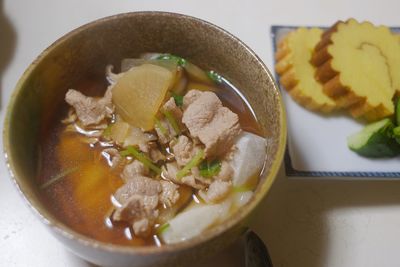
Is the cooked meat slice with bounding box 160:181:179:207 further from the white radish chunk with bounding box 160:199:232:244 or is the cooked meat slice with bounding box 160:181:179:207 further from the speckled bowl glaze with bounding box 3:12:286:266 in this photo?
the speckled bowl glaze with bounding box 3:12:286:266

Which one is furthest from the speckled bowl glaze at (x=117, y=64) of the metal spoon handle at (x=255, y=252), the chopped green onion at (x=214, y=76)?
the metal spoon handle at (x=255, y=252)

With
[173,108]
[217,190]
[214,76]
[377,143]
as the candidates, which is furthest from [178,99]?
[377,143]

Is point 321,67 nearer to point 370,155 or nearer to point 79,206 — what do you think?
point 370,155

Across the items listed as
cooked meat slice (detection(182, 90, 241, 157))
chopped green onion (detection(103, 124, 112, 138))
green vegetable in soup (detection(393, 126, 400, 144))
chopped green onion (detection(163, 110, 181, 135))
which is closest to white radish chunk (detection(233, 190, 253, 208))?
cooked meat slice (detection(182, 90, 241, 157))

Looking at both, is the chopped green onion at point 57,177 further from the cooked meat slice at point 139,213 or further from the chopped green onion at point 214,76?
the chopped green onion at point 214,76

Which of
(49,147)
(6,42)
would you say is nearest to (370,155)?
(49,147)

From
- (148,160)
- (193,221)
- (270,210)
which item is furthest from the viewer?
(270,210)

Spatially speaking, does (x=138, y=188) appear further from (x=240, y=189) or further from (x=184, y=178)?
(x=240, y=189)
